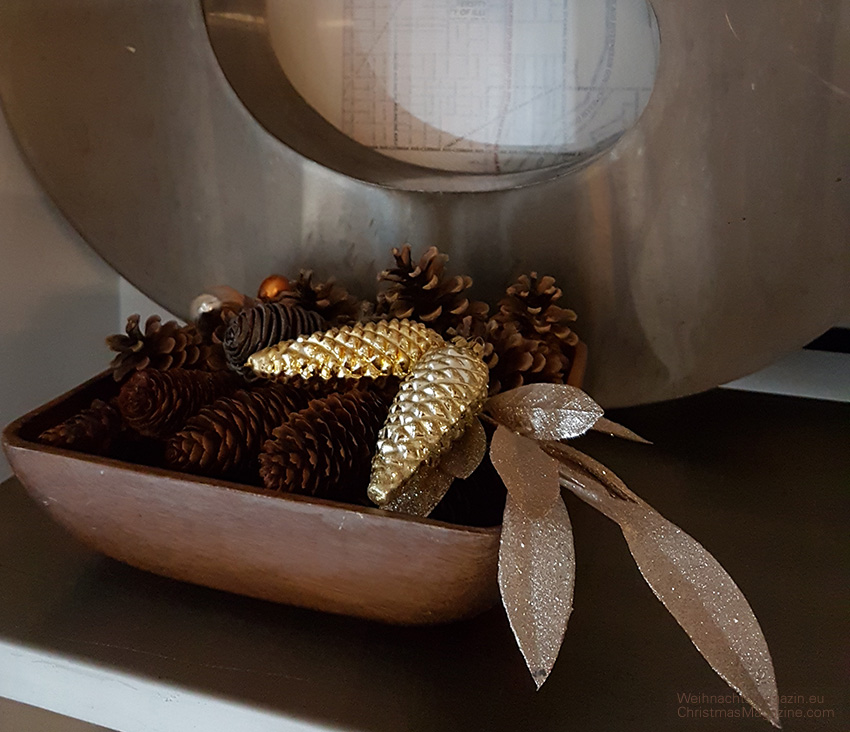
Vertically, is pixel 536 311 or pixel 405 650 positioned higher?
pixel 536 311

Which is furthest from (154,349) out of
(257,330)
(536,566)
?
(536,566)

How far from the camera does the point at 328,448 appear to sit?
361mm

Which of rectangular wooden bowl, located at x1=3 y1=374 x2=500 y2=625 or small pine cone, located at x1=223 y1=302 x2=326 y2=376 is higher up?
small pine cone, located at x1=223 y1=302 x2=326 y2=376

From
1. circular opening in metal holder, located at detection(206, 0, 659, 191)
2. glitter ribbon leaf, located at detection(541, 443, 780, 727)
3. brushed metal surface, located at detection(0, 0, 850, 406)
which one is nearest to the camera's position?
glitter ribbon leaf, located at detection(541, 443, 780, 727)

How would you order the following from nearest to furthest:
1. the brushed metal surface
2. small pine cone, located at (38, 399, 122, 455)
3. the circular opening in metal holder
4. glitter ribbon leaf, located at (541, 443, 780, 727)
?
glitter ribbon leaf, located at (541, 443, 780, 727) → small pine cone, located at (38, 399, 122, 455) → the brushed metal surface → the circular opening in metal holder

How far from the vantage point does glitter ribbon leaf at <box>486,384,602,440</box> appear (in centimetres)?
37

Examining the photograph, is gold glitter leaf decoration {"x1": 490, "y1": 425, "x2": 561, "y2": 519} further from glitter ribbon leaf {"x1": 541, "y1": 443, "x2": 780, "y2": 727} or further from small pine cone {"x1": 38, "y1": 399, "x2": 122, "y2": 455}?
small pine cone {"x1": 38, "y1": 399, "x2": 122, "y2": 455}

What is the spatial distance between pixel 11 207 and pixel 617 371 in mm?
517

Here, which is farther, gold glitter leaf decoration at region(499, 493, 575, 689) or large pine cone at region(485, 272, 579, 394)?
large pine cone at region(485, 272, 579, 394)

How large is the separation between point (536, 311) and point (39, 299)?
43 cm

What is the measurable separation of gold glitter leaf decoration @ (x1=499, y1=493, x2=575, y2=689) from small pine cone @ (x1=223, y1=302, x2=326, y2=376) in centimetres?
20

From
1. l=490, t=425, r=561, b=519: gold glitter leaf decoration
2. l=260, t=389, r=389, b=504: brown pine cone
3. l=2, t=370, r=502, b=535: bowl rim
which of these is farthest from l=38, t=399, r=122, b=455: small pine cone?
l=490, t=425, r=561, b=519: gold glitter leaf decoration

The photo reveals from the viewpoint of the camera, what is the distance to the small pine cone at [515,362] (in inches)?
18.9

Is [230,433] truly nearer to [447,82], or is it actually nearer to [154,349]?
[154,349]
